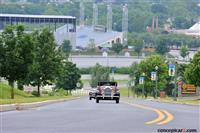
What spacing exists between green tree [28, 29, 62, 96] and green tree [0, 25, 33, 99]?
1210cm

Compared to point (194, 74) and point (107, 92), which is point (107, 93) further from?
point (194, 74)

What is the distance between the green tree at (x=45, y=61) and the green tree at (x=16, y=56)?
1210 cm

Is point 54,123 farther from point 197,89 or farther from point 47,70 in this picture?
point 197,89

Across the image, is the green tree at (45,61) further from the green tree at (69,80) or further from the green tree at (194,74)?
the green tree at (69,80)

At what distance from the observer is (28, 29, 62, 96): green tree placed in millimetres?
79562

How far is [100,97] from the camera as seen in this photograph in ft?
177

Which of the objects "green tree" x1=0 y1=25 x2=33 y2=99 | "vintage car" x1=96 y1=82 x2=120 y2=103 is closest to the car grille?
"vintage car" x1=96 y1=82 x2=120 y2=103

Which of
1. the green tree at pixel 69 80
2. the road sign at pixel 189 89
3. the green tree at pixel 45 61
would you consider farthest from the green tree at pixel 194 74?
the green tree at pixel 45 61

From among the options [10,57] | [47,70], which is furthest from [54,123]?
[47,70]

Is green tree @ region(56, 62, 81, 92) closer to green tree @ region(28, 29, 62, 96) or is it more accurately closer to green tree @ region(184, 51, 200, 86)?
green tree @ region(184, 51, 200, 86)

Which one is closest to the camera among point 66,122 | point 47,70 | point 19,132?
point 19,132

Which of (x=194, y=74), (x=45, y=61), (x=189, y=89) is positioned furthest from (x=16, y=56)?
(x=189, y=89)

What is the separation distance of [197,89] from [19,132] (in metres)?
112

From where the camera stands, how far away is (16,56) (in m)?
63.5
